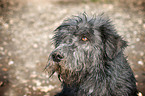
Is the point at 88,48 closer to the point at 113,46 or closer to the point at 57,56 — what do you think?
the point at 113,46

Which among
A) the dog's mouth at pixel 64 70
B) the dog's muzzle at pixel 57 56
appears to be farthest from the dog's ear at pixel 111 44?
the dog's muzzle at pixel 57 56

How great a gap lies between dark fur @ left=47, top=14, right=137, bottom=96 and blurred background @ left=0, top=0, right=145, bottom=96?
2.96 ft

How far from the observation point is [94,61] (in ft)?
12.1

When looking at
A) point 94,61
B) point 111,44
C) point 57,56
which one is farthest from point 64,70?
point 111,44

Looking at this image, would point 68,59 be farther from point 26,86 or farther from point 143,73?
point 143,73

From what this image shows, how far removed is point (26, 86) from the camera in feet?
21.2

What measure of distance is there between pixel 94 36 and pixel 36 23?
1038 cm

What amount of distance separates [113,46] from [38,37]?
8163 millimetres

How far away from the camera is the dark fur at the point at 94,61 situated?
3.64 metres

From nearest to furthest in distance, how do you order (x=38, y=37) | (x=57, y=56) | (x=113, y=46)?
(x=57, y=56), (x=113, y=46), (x=38, y=37)

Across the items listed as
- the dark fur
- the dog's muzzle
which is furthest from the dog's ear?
the dog's muzzle

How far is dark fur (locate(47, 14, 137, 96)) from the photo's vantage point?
3645mm

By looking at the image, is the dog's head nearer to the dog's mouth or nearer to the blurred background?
the dog's mouth

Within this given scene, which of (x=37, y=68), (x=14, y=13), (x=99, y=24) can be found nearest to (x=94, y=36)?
(x=99, y=24)
